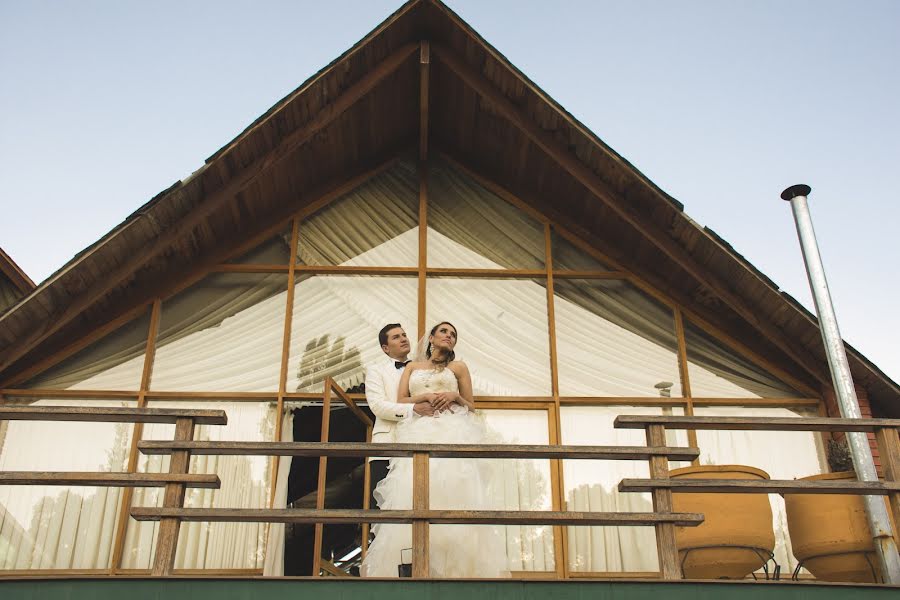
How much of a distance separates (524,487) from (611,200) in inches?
102

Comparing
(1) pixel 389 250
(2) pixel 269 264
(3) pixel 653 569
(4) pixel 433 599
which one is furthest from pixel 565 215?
(4) pixel 433 599

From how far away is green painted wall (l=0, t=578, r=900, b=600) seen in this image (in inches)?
209

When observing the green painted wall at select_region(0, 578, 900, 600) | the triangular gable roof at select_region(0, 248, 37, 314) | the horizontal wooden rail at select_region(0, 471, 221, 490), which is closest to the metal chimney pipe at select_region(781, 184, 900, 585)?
the green painted wall at select_region(0, 578, 900, 600)

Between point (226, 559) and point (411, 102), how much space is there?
4433 millimetres

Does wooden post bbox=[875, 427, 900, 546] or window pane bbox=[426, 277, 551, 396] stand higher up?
window pane bbox=[426, 277, 551, 396]

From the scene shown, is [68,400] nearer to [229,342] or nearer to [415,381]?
[229,342]

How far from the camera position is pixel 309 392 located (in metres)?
8.40

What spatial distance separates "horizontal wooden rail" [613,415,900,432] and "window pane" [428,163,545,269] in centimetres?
361

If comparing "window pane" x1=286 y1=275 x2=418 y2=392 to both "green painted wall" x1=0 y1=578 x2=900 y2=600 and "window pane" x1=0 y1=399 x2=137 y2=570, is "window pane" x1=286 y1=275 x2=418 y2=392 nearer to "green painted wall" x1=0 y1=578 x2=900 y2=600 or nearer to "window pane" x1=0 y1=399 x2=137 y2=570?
"window pane" x1=0 y1=399 x2=137 y2=570

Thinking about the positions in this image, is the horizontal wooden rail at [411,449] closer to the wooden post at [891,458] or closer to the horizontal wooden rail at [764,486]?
the horizontal wooden rail at [764,486]

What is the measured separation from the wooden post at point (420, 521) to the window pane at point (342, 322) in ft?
9.41

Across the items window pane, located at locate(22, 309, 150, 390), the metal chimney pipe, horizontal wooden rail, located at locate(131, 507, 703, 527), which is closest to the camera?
horizontal wooden rail, located at locate(131, 507, 703, 527)

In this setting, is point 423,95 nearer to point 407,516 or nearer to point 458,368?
point 458,368

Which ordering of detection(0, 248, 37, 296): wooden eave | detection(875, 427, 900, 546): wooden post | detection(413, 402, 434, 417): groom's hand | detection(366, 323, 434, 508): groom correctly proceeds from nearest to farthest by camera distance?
detection(875, 427, 900, 546): wooden post
detection(413, 402, 434, 417): groom's hand
detection(366, 323, 434, 508): groom
detection(0, 248, 37, 296): wooden eave
